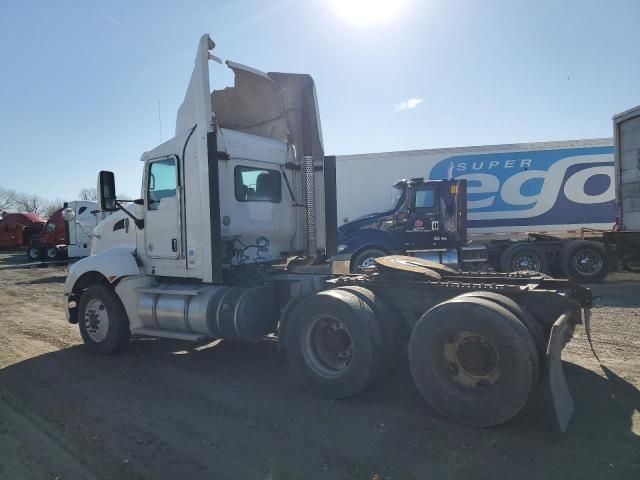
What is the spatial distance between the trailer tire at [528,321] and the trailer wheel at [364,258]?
324 inches

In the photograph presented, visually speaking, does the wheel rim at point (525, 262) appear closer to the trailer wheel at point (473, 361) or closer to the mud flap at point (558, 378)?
the mud flap at point (558, 378)

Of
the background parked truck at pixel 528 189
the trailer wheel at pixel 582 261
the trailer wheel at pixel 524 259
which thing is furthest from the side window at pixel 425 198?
the trailer wheel at pixel 582 261

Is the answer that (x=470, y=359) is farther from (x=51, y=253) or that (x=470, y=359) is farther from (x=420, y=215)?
(x=51, y=253)

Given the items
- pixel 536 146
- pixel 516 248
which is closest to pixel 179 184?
pixel 516 248

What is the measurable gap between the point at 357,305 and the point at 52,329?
657 cm

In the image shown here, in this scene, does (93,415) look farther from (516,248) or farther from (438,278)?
(516,248)

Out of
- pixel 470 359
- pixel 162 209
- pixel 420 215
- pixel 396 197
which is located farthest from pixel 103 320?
pixel 396 197

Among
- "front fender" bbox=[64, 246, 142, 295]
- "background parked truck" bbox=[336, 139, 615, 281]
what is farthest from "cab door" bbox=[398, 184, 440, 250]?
"front fender" bbox=[64, 246, 142, 295]

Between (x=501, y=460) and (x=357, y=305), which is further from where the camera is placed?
(x=357, y=305)

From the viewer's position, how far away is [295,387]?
514 centimetres

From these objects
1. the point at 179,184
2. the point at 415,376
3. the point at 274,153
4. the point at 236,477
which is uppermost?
the point at 274,153

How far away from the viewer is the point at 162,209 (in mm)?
6598

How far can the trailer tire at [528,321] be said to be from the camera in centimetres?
377

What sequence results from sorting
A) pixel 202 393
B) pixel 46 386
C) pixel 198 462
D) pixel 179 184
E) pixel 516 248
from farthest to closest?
pixel 516 248 → pixel 179 184 → pixel 46 386 → pixel 202 393 → pixel 198 462
